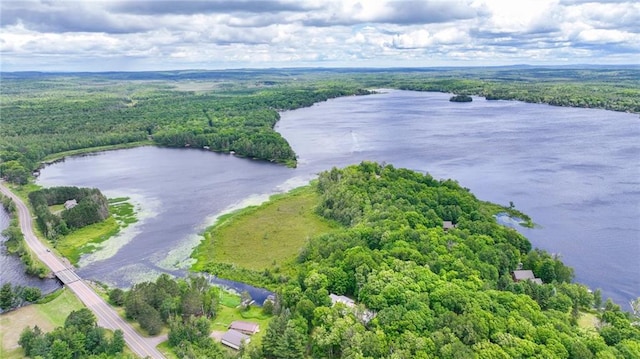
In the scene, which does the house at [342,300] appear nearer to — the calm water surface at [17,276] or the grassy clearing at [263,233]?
the grassy clearing at [263,233]

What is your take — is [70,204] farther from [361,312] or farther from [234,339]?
[361,312]

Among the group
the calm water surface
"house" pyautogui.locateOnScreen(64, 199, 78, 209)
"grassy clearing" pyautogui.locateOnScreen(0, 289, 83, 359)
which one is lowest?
the calm water surface

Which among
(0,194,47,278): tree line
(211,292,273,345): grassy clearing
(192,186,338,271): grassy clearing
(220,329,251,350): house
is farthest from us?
(192,186,338,271): grassy clearing

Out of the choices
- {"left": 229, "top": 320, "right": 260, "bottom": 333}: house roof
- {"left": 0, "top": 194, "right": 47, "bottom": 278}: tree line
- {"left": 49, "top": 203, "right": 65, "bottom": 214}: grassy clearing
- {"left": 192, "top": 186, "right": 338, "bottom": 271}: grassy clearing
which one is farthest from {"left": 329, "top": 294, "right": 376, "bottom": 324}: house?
{"left": 49, "top": 203, "right": 65, "bottom": 214}: grassy clearing

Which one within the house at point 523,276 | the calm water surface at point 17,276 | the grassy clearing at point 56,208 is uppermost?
the house at point 523,276

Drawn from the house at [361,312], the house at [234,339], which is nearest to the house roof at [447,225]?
the house at [361,312]

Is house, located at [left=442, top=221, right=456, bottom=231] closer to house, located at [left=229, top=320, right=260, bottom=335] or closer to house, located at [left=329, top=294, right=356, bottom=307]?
house, located at [left=329, top=294, right=356, bottom=307]
